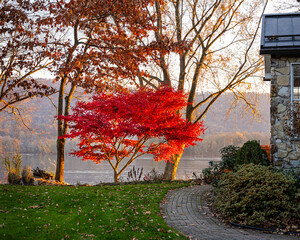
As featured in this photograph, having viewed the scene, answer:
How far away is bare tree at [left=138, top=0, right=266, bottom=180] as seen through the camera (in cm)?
1254

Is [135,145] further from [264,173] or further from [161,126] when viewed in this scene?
[264,173]

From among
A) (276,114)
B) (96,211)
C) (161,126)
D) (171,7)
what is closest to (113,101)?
(161,126)

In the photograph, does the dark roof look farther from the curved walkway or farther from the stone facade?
the curved walkway

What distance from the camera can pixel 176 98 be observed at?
9.45 m

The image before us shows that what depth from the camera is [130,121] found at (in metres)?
8.99

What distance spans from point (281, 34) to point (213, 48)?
6038 millimetres

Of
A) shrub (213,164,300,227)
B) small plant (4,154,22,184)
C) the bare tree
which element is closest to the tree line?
the bare tree

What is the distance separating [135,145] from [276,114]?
4.59 metres

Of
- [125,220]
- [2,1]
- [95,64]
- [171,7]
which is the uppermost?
[171,7]

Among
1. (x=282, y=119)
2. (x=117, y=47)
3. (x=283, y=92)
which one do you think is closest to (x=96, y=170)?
(x=117, y=47)

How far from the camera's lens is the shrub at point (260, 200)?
17.7 feet

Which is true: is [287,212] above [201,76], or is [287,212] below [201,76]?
below

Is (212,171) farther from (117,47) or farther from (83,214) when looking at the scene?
(117,47)

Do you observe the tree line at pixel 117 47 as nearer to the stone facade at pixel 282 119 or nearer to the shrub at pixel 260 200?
the stone facade at pixel 282 119
